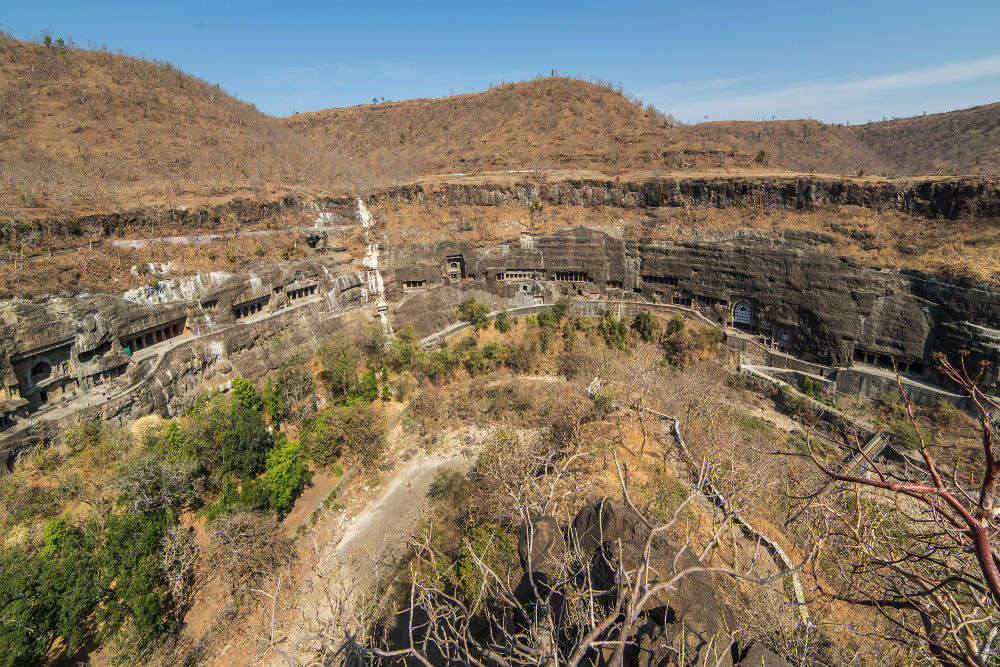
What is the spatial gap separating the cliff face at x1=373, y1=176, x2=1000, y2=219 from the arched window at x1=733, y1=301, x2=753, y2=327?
9.27 meters

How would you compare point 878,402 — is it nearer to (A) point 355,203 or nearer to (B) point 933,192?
(B) point 933,192

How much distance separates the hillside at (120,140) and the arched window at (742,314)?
33813mm

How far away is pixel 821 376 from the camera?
24.6 metres

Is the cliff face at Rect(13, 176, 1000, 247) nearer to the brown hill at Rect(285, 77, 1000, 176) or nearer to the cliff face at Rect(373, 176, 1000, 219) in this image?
→ the cliff face at Rect(373, 176, 1000, 219)

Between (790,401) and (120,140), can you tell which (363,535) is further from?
Answer: (120,140)

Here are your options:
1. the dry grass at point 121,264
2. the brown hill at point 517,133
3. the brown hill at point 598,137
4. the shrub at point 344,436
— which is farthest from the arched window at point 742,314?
the dry grass at point 121,264

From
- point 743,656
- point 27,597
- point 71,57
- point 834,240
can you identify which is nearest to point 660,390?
point 743,656

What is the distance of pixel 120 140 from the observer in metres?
35.6

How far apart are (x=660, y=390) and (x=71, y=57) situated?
5680 centimetres

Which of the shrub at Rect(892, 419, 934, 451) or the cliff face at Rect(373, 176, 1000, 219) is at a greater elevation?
the cliff face at Rect(373, 176, 1000, 219)

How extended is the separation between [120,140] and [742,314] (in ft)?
159

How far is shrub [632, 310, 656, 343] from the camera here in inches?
1136

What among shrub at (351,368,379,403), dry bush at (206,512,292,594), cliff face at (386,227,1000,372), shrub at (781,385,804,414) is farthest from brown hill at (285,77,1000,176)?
dry bush at (206,512,292,594)

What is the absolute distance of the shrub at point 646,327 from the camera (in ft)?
94.7
